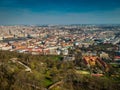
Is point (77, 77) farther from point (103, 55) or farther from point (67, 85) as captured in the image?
point (103, 55)

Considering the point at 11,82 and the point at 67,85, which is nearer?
the point at 11,82

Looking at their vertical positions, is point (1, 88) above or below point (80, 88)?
above

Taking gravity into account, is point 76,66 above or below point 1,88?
below

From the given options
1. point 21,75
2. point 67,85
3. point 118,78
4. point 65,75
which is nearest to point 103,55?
point 118,78

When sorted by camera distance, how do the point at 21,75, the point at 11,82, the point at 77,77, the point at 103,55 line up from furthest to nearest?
the point at 103,55 < the point at 77,77 < the point at 21,75 < the point at 11,82

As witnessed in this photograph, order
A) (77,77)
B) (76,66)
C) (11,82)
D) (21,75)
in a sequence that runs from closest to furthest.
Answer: (11,82)
(21,75)
(77,77)
(76,66)

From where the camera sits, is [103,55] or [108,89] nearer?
[108,89]

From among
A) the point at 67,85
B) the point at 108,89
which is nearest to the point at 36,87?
the point at 67,85

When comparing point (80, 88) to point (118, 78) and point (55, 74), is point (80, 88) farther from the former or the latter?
point (118, 78)

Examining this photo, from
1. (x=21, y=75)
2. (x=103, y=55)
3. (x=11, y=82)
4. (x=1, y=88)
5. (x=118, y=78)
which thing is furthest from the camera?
(x=103, y=55)
